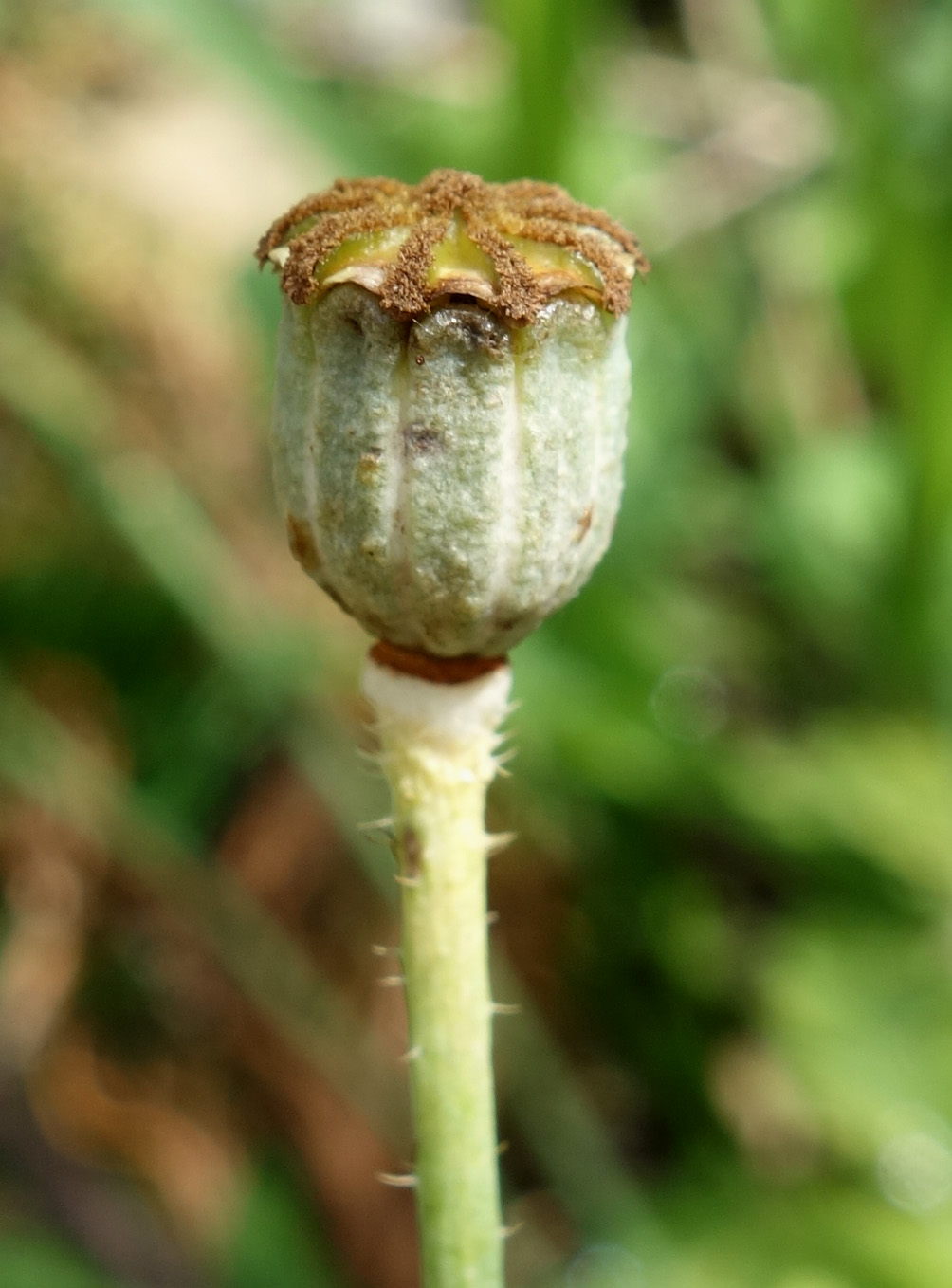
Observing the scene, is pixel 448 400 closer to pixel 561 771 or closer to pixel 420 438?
pixel 420 438

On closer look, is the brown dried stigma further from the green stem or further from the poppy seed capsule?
the green stem

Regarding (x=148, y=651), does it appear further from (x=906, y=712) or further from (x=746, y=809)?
(x=906, y=712)

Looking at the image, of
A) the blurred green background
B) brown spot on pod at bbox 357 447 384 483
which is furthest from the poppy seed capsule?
the blurred green background

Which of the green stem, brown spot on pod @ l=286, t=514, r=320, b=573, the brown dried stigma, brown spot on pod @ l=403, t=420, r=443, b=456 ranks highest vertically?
→ the brown dried stigma

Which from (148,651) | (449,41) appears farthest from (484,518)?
(449,41)

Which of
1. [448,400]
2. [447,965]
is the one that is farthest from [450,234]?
[447,965]
